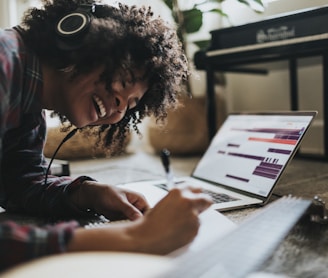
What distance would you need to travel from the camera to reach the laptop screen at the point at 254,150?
40.9 inches

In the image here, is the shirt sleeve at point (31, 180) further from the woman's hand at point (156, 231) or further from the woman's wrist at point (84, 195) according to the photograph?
the woman's hand at point (156, 231)

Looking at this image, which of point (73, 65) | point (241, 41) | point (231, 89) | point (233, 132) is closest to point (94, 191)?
point (73, 65)

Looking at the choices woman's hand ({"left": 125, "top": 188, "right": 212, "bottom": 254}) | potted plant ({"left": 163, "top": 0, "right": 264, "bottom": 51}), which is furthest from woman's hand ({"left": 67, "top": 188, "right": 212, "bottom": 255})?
potted plant ({"left": 163, "top": 0, "right": 264, "bottom": 51})

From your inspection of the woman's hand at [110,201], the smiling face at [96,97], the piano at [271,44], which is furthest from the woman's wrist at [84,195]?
the piano at [271,44]

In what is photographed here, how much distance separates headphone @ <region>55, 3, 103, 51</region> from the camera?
0.72 meters

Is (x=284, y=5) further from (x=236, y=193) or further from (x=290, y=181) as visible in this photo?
(x=236, y=193)

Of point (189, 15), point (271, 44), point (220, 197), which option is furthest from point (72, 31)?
point (189, 15)

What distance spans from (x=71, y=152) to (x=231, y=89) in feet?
3.10

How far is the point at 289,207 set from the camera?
2.15 feet

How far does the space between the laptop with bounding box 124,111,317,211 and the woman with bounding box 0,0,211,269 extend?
24 centimetres

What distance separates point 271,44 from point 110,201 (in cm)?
92

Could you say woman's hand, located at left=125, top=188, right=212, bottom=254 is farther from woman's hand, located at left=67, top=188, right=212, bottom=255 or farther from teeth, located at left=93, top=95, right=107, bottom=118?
teeth, located at left=93, top=95, right=107, bottom=118

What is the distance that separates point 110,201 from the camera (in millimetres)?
806

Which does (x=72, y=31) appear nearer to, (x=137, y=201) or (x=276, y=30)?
(x=137, y=201)
